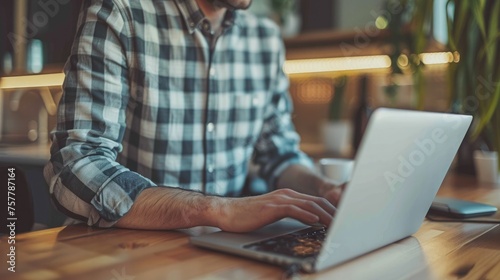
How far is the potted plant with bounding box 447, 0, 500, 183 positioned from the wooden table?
0.41 metres

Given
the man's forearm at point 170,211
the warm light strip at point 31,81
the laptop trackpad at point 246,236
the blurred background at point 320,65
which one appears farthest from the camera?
the warm light strip at point 31,81

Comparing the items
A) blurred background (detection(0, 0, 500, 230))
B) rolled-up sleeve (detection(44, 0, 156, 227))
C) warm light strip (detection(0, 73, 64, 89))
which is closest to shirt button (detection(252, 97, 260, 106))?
rolled-up sleeve (detection(44, 0, 156, 227))

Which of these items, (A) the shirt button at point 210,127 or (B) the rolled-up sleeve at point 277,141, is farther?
(B) the rolled-up sleeve at point 277,141

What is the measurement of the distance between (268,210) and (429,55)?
1.87m

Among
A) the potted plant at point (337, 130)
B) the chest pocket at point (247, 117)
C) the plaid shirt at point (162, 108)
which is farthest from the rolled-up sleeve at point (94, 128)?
the potted plant at point (337, 130)

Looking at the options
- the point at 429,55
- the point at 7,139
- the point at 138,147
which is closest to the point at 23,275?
the point at 138,147

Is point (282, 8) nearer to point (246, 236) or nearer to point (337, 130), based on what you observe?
point (337, 130)

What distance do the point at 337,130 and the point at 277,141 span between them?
0.96 metres

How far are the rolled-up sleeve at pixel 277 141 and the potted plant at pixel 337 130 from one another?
33.4 inches

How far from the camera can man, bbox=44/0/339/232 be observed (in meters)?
0.84

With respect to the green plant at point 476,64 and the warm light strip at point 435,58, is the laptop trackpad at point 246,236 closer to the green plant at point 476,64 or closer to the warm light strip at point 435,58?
the green plant at point 476,64

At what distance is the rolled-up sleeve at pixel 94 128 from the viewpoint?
2.85 ft

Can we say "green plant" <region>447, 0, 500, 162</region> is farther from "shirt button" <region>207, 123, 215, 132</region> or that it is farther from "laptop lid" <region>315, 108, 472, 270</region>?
"shirt button" <region>207, 123, 215, 132</region>

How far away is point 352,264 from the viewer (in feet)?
2.10
